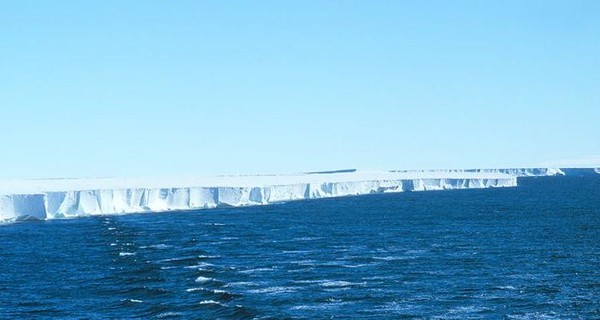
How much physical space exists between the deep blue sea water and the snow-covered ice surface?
5.56 m

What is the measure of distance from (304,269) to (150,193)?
180ft

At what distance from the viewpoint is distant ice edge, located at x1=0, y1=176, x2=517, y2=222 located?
78.8m

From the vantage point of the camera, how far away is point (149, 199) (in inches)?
3679

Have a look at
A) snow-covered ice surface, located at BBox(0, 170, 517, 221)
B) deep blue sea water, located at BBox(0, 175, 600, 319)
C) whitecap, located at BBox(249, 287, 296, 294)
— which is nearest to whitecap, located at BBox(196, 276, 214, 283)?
deep blue sea water, located at BBox(0, 175, 600, 319)

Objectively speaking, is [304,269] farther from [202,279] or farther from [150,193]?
[150,193]

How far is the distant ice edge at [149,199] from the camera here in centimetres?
7875

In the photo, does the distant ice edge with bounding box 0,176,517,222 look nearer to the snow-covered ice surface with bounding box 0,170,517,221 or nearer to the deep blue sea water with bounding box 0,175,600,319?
the snow-covered ice surface with bounding box 0,170,517,221

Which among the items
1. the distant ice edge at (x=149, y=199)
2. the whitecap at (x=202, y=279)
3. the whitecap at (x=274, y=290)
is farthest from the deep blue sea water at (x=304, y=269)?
the distant ice edge at (x=149, y=199)

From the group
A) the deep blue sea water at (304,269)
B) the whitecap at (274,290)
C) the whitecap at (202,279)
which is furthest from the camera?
the whitecap at (202,279)

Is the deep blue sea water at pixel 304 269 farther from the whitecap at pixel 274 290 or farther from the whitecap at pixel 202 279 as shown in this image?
the whitecap at pixel 202 279

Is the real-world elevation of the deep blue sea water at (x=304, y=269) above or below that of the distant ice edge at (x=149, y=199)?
below

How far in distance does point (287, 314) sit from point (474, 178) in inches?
5013

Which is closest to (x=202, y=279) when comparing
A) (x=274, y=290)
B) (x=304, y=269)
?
(x=274, y=290)

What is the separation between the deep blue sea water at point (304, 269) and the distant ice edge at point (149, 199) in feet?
16.0
